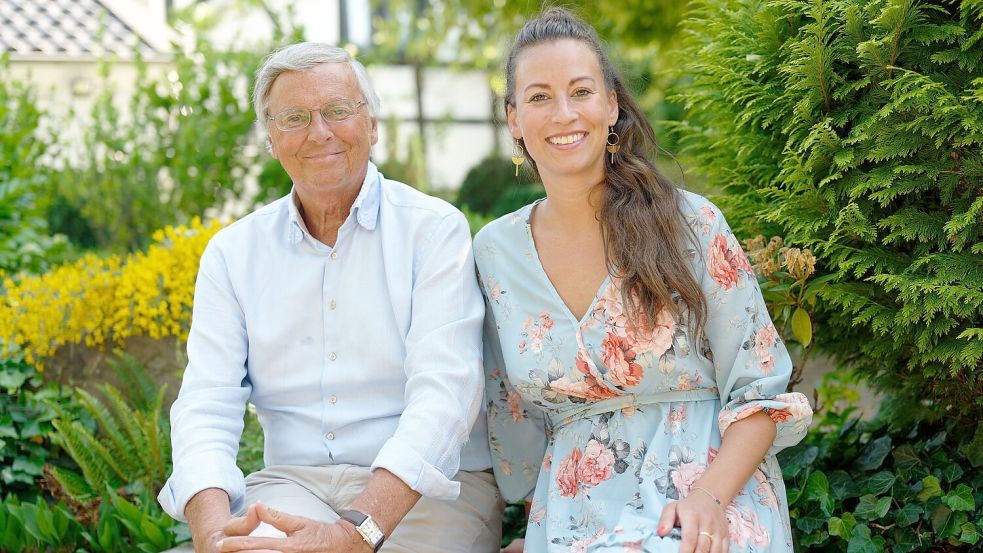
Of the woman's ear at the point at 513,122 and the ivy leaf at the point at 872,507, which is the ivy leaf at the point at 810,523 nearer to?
the ivy leaf at the point at 872,507

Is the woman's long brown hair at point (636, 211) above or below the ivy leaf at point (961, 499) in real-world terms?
above

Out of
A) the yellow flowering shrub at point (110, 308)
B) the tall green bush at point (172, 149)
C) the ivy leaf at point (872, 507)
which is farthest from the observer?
the tall green bush at point (172, 149)

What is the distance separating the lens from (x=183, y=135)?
639cm

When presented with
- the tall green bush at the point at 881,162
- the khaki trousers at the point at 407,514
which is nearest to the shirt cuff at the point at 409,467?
the khaki trousers at the point at 407,514

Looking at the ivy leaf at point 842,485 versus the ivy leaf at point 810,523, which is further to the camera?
the ivy leaf at point 842,485

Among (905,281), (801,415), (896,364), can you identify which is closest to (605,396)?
(801,415)

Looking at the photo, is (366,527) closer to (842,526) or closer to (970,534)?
(842,526)

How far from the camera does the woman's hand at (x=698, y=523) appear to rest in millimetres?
2193

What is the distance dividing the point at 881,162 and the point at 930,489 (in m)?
0.95

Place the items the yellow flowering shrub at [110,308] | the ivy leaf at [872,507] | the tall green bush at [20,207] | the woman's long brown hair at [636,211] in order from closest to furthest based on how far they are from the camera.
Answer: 1. the woman's long brown hair at [636,211]
2. the ivy leaf at [872,507]
3. the yellow flowering shrub at [110,308]
4. the tall green bush at [20,207]

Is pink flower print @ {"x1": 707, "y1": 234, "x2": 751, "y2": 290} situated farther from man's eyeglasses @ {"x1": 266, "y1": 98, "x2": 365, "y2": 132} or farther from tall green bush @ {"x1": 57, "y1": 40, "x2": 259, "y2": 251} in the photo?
tall green bush @ {"x1": 57, "y1": 40, "x2": 259, "y2": 251}

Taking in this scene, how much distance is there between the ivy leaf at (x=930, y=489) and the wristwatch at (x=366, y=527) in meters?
1.56

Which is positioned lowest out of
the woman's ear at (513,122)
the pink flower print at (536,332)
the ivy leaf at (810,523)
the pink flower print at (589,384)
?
the ivy leaf at (810,523)

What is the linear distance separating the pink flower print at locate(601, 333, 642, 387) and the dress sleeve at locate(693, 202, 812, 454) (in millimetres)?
200
